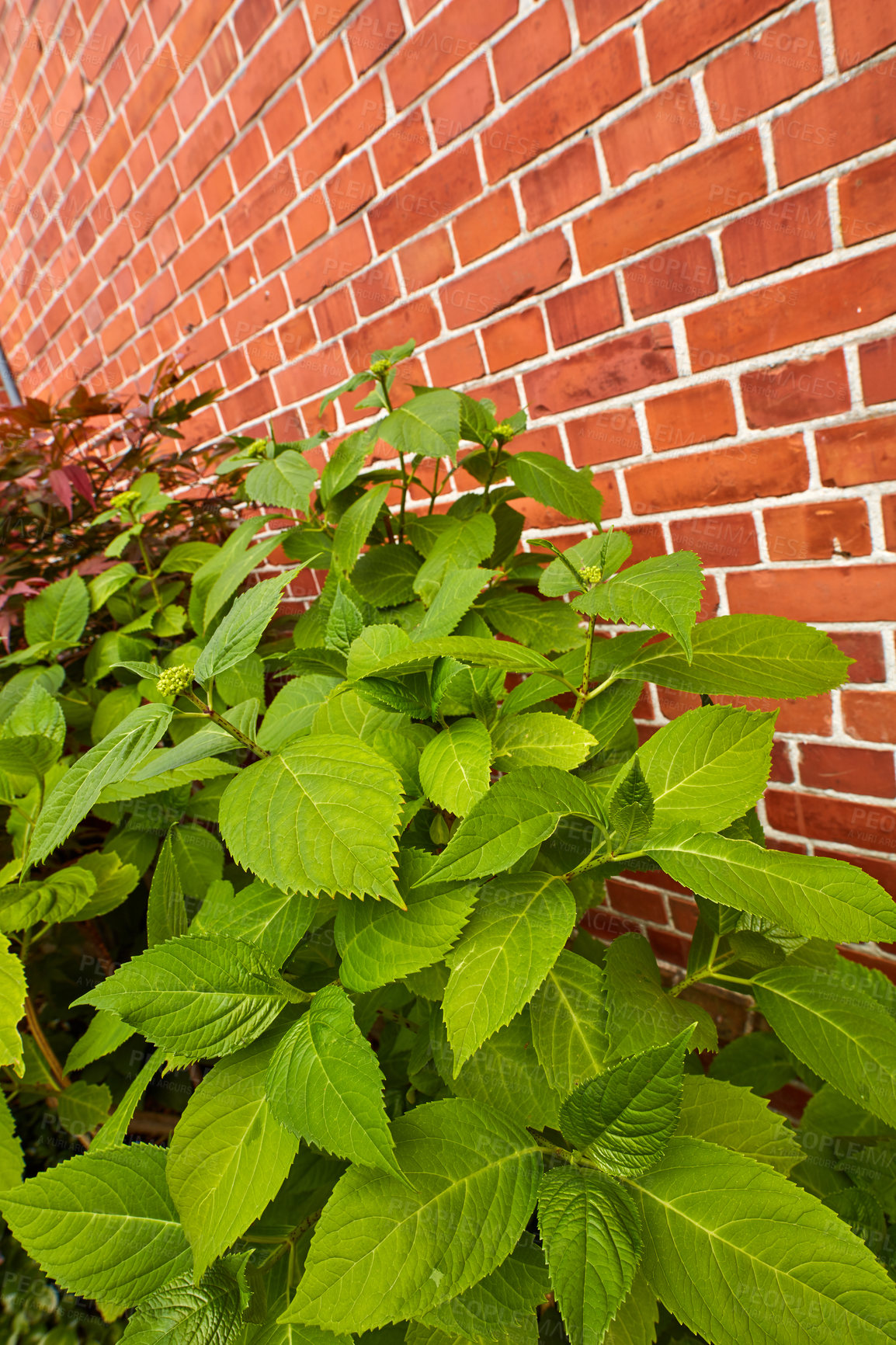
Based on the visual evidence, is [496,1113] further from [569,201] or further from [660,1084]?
[569,201]

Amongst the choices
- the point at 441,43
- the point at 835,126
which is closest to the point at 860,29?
the point at 835,126

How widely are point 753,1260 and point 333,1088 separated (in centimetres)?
30

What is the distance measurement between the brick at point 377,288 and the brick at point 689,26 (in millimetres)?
696

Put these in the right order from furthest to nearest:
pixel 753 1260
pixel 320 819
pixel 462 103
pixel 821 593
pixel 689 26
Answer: pixel 462 103 → pixel 821 593 → pixel 689 26 → pixel 320 819 → pixel 753 1260

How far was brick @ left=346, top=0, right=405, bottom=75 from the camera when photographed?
144 centimetres

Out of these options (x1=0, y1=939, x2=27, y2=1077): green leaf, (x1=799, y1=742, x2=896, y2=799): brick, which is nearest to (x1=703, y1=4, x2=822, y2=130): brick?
(x1=799, y1=742, x2=896, y2=799): brick

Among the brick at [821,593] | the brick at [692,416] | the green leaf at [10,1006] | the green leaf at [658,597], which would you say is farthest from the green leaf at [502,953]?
the brick at [692,416]

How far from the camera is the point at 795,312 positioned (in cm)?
107

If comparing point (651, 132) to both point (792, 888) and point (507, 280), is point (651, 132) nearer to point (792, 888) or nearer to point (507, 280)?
point (507, 280)

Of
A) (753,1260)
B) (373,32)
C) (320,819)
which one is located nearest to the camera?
(753,1260)

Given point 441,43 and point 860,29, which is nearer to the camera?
point 860,29

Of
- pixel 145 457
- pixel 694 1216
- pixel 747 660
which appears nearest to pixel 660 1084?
pixel 694 1216

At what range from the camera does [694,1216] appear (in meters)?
0.49

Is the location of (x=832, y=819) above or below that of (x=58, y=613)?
below
